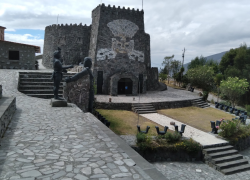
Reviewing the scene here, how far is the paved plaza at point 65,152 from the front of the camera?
3926 mm

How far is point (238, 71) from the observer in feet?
99.9

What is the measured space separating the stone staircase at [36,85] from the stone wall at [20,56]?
536 centimetres

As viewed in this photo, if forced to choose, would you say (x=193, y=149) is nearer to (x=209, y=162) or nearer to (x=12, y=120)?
(x=209, y=162)

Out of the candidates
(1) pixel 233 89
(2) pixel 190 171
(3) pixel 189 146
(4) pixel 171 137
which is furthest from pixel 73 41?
(2) pixel 190 171

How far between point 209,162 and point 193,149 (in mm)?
924

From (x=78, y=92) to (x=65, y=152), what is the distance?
6.91 meters

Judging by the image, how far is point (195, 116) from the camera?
1655cm

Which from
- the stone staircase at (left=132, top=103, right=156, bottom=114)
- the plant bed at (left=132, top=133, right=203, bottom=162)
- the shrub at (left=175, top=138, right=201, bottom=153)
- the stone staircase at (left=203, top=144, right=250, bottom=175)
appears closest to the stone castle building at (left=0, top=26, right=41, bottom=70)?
the stone staircase at (left=132, top=103, right=156, bottom=114)

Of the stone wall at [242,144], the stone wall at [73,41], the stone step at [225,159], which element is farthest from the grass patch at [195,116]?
the stone wall at [73,41]

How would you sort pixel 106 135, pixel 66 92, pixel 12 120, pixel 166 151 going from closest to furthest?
pixel 106 135 < pixel 12 120 < pixel 166 151 < pixel 66 92

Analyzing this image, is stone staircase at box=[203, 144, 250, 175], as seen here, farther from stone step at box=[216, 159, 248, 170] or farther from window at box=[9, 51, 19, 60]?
window at box=[9, 51, 19, 60]

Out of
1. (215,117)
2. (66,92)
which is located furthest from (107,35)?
(215,117)

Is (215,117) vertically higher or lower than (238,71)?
lower

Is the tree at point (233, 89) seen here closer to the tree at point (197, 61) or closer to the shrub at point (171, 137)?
the shrub at point (171, 137)
